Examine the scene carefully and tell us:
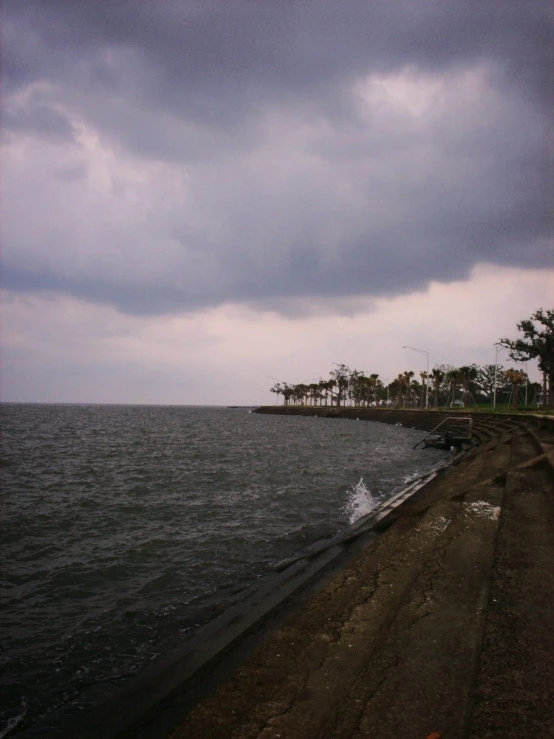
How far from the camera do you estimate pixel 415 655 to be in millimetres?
4023

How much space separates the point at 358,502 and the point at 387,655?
12.7m

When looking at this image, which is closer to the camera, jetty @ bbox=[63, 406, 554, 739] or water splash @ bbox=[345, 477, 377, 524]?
jetty @ bbox=[63, 406, 554, 739]

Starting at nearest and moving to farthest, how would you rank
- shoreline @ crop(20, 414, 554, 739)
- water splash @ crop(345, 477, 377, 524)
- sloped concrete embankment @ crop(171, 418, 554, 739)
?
sloped concrete embankment @ crop(171, 418, 554, 739), shoreline @ crop(20, 414, 554, 739), water splash @ crop(345, 477, 377, 524)

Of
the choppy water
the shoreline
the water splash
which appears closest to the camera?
the shoreline

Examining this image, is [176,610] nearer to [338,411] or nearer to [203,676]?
[203,676]

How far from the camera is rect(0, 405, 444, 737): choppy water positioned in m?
6.01

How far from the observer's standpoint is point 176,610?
299 inches

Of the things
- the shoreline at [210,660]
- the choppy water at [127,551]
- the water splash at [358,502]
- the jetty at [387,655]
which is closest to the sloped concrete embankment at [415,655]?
the jetty at [387,655]

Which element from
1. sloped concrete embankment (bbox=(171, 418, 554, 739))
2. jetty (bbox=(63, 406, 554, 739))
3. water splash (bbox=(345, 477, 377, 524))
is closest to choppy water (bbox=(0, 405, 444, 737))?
water splash (bbox=(345, 477, 377, 524))

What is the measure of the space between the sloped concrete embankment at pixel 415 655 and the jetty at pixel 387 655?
0.04 feet

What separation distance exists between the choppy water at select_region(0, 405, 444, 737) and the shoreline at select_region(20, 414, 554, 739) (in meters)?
0.44

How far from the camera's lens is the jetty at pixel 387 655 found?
324cm

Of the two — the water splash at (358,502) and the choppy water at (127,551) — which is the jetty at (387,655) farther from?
the water splash at (358,502)

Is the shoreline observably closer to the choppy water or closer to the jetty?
the jetty
